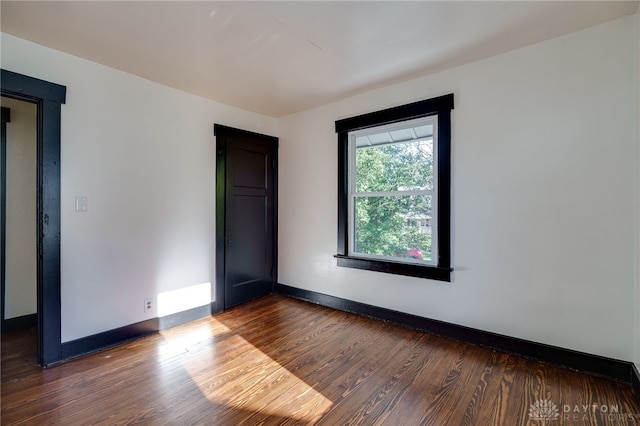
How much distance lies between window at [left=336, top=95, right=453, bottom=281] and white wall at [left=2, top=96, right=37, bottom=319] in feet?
11.2

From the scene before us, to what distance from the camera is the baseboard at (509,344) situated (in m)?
2.13

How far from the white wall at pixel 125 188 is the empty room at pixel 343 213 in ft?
0.06

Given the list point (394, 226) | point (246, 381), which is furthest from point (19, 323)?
point (394, 226)

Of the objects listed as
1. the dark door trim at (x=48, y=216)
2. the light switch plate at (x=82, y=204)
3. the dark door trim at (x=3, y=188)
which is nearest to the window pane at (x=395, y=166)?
the light switch plate at (x=82, y=204)

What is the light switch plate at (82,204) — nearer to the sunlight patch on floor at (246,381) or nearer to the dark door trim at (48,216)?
the dark door trim at (48,216)

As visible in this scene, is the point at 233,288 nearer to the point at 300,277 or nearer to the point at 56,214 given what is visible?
the point at 300,277

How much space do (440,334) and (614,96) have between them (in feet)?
7.75

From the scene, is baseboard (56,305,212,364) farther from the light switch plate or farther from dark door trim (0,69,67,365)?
the light switch plate

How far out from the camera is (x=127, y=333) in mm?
2820

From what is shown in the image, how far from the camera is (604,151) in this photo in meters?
2.14

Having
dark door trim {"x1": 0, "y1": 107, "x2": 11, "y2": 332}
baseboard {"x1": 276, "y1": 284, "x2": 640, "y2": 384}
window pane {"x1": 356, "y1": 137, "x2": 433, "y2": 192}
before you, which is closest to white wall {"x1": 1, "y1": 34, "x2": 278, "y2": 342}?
dark door trim {"x1": 0, "y1": 107, "x2": 11, "y2": 332}

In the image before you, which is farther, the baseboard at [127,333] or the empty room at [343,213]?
the baseboard at [127,333]

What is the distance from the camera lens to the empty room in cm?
198

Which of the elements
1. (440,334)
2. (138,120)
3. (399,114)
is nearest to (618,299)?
(440,334)
